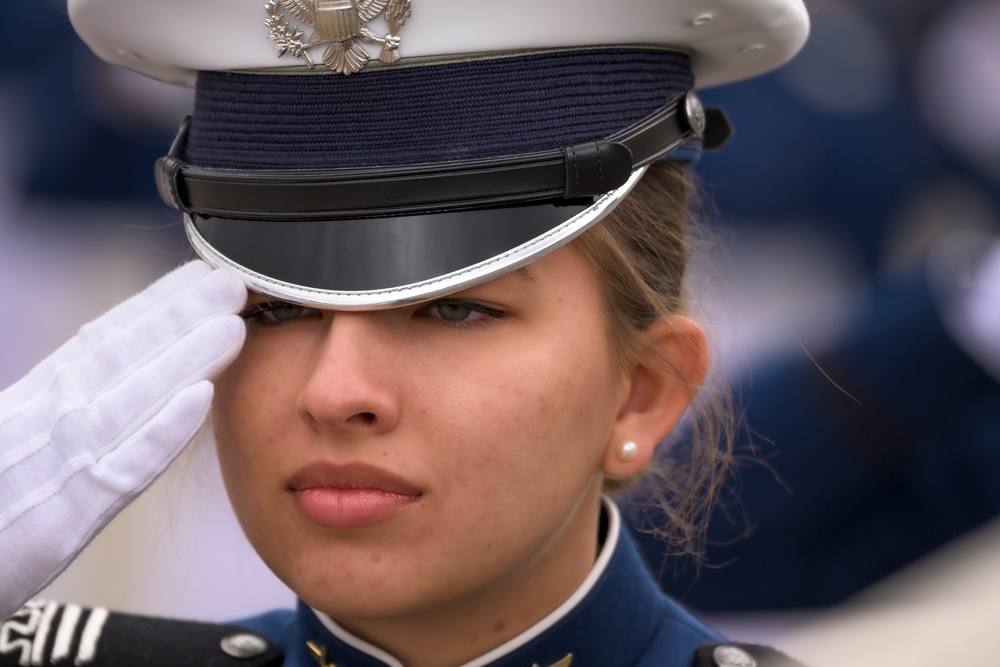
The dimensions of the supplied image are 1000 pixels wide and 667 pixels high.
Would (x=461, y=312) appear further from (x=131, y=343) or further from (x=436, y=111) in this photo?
Result: (x=131, y=343)

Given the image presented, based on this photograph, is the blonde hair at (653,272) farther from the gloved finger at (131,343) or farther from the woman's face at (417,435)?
the gloved finger at (131,343)

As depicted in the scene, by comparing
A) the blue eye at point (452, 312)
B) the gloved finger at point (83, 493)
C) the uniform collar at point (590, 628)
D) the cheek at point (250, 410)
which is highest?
the blue eye at point (452, 312)

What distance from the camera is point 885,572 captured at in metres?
3.95

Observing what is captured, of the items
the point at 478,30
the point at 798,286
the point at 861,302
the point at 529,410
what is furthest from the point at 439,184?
the point at 798,286

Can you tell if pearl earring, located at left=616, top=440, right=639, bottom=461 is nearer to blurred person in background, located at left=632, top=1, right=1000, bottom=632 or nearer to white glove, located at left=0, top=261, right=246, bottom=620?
white glove, located at left=0, top=261, right=246, bottom=620

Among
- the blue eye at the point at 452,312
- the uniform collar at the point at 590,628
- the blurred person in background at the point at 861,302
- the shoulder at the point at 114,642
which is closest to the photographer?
the blue eye at the point at 452,312

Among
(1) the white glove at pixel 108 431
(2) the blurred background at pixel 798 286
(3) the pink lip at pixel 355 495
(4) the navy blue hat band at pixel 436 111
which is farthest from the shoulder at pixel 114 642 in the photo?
(4) the navy blue hat band at pixel 436 111

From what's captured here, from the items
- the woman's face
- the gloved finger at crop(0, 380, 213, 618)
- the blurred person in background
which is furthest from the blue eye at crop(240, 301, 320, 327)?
the blurred person in background

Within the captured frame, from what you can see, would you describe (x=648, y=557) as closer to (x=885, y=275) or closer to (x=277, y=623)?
(x=885, y=275)

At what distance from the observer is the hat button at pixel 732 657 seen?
6.89 feet

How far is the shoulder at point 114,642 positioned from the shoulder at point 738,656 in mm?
715

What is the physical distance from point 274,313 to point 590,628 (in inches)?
26.3

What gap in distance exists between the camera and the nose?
5.58ft

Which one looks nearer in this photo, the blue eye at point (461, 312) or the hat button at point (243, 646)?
the blue eye at point (461, 312)
